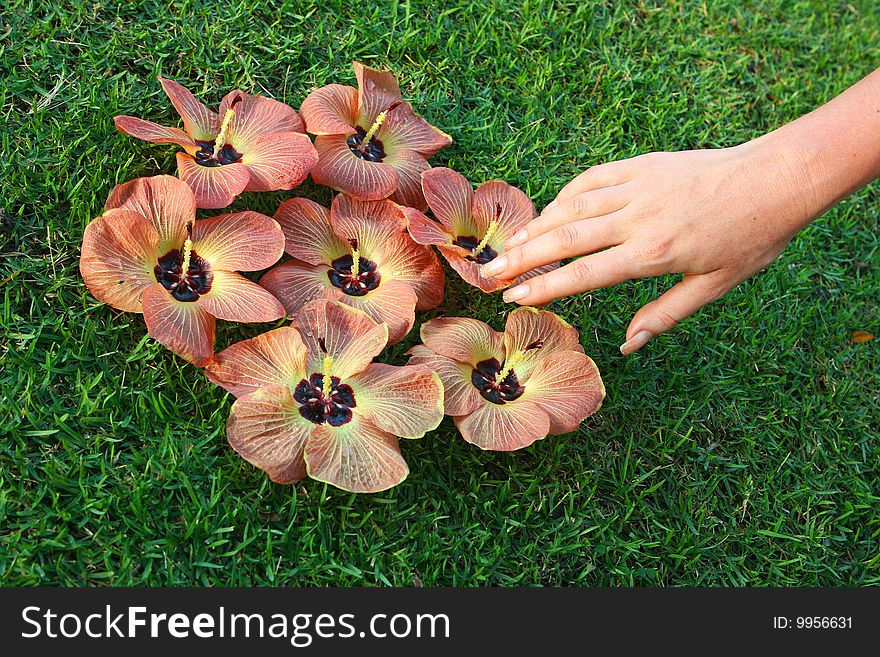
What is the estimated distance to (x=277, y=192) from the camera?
6.43 feet

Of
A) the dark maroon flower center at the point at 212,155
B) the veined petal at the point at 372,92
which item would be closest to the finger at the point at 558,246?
the veined petal at the point at 372,92

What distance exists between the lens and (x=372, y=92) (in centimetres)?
203

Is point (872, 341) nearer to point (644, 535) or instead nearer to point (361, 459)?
point (644, 535)

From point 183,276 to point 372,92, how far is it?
27.5 inches

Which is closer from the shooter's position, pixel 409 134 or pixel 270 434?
pixel 270 434

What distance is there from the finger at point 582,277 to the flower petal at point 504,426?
238 mm

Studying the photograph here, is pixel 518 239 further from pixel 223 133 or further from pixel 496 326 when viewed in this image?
pixel 223 133

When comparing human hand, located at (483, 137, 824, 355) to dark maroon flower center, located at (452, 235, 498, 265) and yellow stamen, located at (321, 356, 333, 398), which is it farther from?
yellow stamen, located at (321, 356, 333, 398)

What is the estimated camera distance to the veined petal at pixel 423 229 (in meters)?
1.73

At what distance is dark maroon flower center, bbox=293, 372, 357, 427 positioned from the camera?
158 centimetres

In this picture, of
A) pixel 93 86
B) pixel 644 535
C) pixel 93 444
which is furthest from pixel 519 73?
pixel 93 444

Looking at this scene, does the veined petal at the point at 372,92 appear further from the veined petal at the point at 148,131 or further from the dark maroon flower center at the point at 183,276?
the dark maroon flower center at the point at 183,276

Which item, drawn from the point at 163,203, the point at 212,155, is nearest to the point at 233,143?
the point at 212,155

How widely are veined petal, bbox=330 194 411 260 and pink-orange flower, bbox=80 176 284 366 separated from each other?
160 millimetres
